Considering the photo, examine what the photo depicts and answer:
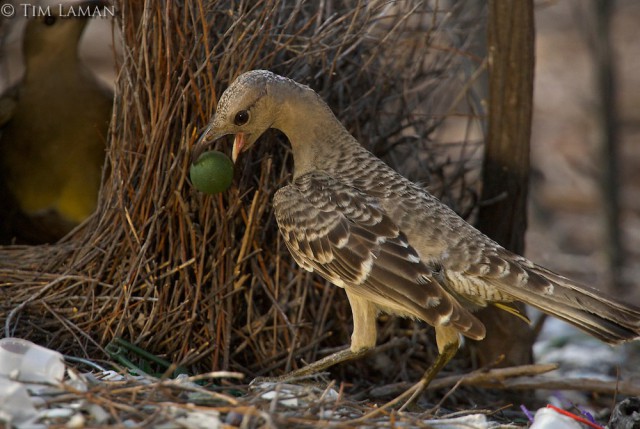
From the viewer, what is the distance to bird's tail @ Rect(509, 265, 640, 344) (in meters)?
3.29

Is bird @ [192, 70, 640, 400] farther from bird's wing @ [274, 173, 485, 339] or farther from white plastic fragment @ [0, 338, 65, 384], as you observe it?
white plastic fragment @ [0, 338, 65, 384]

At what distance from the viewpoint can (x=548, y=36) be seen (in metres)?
12.3

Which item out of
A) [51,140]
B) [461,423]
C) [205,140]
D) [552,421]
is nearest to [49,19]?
[51,140]

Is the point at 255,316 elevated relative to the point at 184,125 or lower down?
lower down

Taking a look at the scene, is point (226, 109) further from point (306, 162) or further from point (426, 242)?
point (426, 242)

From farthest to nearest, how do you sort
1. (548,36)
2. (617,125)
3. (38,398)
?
(548,36) → (617,125) → (38,398)

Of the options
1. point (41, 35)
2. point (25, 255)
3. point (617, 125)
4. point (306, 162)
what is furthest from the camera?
point (617, 125)

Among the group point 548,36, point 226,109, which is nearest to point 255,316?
point 226,109

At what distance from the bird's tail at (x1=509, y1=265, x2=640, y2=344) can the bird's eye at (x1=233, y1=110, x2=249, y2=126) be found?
122cm

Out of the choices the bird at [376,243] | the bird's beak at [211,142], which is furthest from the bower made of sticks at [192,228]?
the bird at [376,243]

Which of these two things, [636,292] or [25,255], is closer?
[25,255]

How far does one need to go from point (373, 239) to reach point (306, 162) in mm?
509

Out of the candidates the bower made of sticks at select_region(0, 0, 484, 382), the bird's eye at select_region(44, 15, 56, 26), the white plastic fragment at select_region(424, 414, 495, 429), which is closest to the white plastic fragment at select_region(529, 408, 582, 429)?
the white plastic fragment at select_region(424, 414, 495, 429)

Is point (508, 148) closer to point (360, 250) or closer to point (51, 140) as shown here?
point (360, 250)
